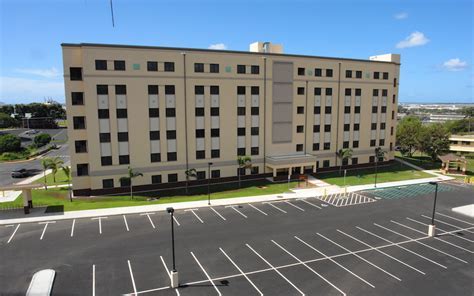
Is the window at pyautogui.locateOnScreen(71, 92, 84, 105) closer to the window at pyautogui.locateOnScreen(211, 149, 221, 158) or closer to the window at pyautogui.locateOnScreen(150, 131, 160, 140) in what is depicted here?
the window at pyautogui.locateOnScreen(150, 131, 160, 140)

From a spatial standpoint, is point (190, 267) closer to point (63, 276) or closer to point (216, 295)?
point (216, 295)

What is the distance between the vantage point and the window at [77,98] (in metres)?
43.9

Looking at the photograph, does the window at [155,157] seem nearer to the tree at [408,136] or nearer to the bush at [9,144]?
the bush at [9,144]

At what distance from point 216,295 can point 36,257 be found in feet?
51.3

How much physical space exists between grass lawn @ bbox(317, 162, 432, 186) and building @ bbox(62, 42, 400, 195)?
2770mm

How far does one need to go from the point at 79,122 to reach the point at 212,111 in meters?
19.5

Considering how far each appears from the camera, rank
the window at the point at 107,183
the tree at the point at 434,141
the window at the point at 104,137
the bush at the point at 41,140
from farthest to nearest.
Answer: the bush at the point at 41,140 → the tree at the point at 434,141 → the window at the point at 107,183 → the window at the point at 104,137

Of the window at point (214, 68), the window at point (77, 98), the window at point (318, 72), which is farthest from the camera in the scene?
the window at point (318, 72)

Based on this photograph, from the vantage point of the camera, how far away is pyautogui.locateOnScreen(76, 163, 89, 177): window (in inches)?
1778

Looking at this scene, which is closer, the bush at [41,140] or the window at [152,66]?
the window at [152,66]

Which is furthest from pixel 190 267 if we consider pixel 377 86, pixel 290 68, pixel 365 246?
pixel 377 86

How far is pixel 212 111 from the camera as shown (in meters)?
50.8

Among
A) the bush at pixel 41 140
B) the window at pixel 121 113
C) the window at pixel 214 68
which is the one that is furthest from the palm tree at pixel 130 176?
the bush at pixel 41 140

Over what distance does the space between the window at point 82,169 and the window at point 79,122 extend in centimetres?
542
